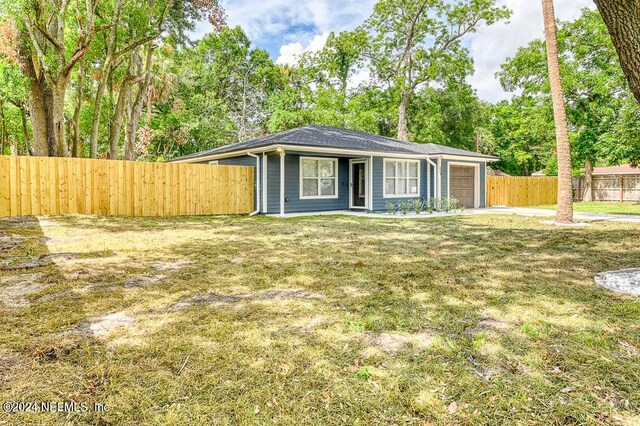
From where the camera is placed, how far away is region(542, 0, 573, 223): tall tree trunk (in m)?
9.98

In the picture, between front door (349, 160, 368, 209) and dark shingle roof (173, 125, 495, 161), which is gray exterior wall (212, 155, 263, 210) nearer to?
dark shingle roof (173, 125, 495, 161)

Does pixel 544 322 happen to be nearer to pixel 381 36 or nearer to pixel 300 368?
pixel 300 368

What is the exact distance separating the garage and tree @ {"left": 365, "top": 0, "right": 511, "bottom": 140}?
817cm

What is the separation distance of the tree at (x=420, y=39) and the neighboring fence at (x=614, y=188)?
10.8 metres

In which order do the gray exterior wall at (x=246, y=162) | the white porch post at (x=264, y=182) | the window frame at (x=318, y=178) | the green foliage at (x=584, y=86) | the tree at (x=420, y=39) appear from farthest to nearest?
the tree at (x=420, y=39) → the green foliage at (x=584, y=86) → the window frame at (x=318, y=178) → the gray exterior wall at (x=246, y=162) → the white porch post at (x=264, y=182)

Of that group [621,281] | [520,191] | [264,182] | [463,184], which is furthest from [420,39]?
A: [621,281]

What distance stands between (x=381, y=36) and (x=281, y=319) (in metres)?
26.3

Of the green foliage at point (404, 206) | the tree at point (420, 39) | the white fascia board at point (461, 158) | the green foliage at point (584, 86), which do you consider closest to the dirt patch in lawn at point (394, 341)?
the green foliage at point (404, 206)

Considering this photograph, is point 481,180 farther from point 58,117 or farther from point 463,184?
point 58,117

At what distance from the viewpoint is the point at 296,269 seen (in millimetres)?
4863

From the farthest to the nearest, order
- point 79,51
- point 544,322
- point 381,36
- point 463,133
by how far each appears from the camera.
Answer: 1. point 463,133
2. point 381,36
3. point 79,51
4. point 544,322

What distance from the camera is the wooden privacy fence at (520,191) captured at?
19.5m

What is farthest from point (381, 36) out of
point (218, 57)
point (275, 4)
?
point (218, 57)

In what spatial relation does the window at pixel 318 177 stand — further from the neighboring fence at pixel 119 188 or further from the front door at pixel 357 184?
the neighboring fence at pixel 119 188
